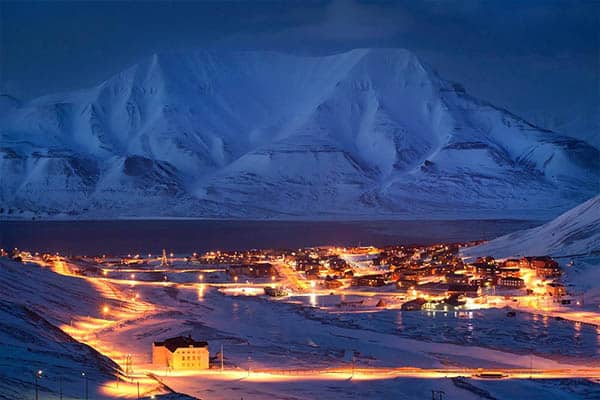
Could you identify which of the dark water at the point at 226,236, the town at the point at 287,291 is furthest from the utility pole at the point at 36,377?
the dark water at the point at 226,236

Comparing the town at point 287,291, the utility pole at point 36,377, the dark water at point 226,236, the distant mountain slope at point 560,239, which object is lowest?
the utility pole at point 36,377

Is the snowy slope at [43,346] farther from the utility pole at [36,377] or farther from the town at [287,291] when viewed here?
the town at [287,291]

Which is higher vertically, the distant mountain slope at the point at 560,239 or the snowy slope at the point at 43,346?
the distant mountain slope at the point at 560,239

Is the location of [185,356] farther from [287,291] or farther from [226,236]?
[226,236]

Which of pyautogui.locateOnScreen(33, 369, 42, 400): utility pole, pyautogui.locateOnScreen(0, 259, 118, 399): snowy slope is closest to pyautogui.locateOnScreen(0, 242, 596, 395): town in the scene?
pyautogui.locateOnScreen(0, 259, 118, 399): snowy slope

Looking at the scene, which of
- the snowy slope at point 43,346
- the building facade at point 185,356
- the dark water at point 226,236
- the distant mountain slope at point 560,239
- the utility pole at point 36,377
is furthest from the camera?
the dark water at point 226,236

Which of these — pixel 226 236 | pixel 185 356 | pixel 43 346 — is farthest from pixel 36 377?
pixel 226 236

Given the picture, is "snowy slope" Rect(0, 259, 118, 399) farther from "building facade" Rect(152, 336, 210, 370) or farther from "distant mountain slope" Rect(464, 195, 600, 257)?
"distant mountain slope" Rect(464, 195, 600, 257)

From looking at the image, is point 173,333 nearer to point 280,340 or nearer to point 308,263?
point 280,340
